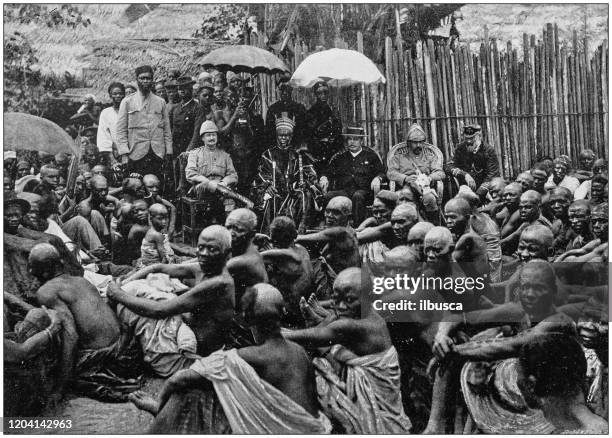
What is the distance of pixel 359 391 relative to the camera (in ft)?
23.9

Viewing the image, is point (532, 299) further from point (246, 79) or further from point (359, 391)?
point (246, 79)

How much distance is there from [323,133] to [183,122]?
136 centimetres

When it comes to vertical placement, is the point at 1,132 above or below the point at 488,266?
above

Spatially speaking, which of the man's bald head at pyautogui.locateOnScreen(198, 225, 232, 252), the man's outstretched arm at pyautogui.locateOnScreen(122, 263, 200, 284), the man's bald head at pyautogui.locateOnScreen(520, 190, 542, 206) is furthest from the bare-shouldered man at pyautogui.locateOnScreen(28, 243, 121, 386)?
the man's bald head at pyautogui.locateOnScreen(520, 190, 542, 206)

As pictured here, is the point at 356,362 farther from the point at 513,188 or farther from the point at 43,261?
the point at 43,261

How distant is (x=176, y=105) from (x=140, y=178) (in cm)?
80

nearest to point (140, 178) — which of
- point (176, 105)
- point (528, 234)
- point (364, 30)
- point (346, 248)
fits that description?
point (176, 105)

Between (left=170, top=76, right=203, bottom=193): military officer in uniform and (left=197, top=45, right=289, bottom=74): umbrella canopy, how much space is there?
0.99 ft

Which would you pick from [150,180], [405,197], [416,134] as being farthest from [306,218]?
[150,180]

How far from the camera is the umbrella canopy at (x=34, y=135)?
25.0ft

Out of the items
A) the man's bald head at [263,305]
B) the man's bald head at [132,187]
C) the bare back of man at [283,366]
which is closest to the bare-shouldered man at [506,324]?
the bare back of man at [283,366]

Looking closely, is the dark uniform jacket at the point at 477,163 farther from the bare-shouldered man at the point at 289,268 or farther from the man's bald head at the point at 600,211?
the bare-shouldered man at the point at 289,268

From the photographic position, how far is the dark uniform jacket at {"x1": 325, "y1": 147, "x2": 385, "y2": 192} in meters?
7.71

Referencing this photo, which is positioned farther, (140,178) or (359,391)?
(140,178)
